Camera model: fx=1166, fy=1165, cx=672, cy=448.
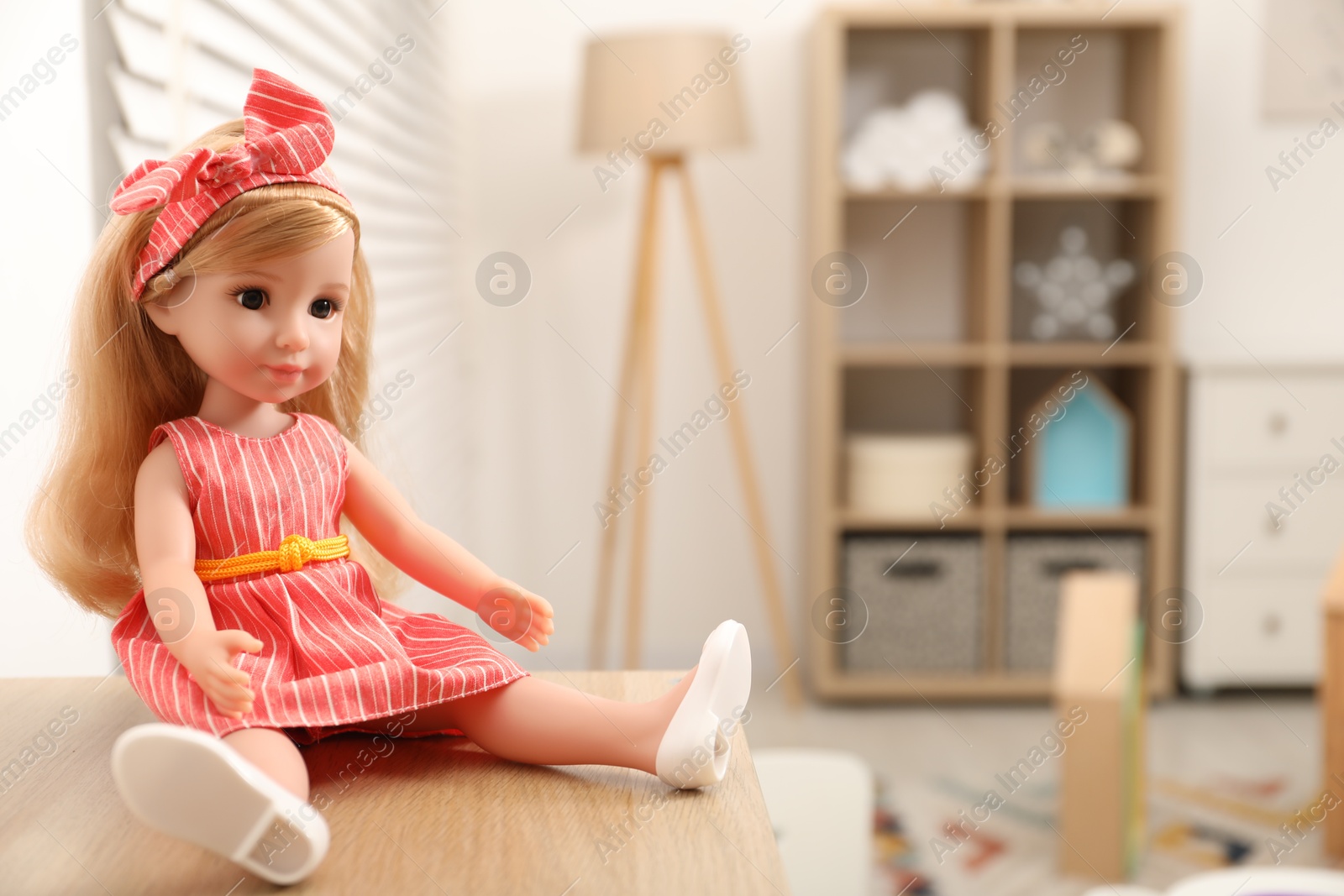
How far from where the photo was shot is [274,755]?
1.92 ft

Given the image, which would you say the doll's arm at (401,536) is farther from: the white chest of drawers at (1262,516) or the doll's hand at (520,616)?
the white chest of drawers at (1262,516)

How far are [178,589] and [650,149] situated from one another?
1.98m

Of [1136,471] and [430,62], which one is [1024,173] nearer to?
[1136,471]

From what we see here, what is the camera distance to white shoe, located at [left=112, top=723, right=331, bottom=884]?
0.50 metres

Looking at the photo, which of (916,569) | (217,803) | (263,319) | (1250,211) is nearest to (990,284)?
(916,569)

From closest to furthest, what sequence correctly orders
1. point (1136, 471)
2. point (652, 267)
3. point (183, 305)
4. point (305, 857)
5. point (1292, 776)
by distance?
point (305, 857) → point (183, 305) → point (1292, 776) → point (652, 267) → point (1136, 471)

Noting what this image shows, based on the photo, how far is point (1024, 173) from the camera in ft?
9.25

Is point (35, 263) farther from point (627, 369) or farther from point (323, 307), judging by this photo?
point (627, 369)

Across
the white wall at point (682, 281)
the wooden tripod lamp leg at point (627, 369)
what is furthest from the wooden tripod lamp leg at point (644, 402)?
the white wall at point (682, 281)

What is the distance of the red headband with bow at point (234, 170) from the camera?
61cm

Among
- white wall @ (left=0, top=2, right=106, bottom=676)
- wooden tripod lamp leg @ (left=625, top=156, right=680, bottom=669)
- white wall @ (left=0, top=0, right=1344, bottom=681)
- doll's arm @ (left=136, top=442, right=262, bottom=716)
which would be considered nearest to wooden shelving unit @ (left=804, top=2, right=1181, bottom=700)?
white wall @ (left=0, top=0, right=1344, bottom=681)

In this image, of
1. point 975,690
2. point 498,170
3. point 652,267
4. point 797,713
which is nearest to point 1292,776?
point 975,690

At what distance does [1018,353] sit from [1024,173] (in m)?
0.49

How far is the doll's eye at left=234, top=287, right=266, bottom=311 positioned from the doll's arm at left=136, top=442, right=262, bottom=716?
0.09 meters
